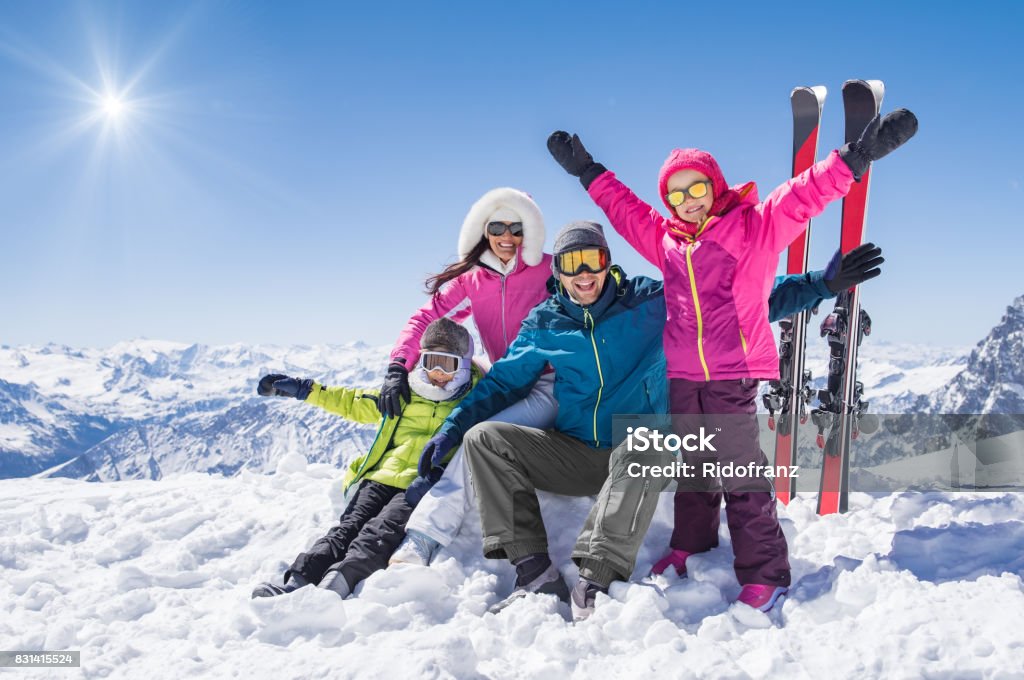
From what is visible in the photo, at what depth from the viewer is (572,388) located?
3.88 meters

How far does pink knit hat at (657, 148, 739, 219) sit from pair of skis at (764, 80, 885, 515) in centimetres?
158

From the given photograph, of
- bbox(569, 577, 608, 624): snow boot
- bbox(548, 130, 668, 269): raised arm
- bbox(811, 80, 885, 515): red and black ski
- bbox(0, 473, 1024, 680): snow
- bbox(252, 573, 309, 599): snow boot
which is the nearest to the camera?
bbox(0, 473, 1024, 680): snow

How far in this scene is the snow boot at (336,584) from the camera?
3.41 metres

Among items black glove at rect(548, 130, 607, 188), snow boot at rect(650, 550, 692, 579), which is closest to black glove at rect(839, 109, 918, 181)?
black glove at rect(548, 130, 607, 188)

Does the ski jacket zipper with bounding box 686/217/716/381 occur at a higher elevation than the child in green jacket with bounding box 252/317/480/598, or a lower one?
higher

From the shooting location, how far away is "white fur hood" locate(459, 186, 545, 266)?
16.2ft

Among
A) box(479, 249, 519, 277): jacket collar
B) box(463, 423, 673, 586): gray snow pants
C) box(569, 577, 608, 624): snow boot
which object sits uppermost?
box(479, 249, 519, 277): jacket collar

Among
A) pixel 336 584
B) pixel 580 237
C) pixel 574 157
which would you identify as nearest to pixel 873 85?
pixel 574 157

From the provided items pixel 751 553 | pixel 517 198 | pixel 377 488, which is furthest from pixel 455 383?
pixel 751 553

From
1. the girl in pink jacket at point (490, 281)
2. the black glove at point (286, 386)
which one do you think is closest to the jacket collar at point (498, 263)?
the girl in pink jacket at point (490, 281)

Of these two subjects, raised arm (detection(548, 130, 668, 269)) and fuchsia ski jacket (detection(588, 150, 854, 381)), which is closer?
fuchsia ski jacket (detection(588, 150, 854, 381))

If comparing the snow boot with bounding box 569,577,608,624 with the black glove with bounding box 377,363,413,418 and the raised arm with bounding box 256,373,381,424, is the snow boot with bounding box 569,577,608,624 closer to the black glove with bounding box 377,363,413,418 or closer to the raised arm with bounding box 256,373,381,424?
the black glove with bounding box 377,363,413,418

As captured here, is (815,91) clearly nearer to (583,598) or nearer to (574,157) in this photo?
(574,157)

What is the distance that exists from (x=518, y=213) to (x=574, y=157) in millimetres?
867
